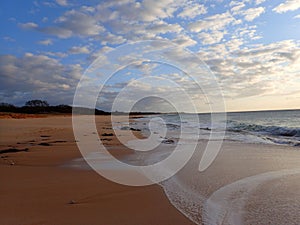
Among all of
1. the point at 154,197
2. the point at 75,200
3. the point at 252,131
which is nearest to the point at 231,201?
the point at 154,197

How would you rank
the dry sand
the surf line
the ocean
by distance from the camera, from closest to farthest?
the dry sand → the surf line → the ocean

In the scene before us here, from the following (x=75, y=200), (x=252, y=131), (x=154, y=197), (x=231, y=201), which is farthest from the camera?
(x=252, y=131)

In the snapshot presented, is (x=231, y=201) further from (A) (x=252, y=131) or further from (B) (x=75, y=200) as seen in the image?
(A) (x=252, y=131)

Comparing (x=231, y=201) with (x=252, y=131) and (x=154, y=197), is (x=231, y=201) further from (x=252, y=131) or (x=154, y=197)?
(x=252, y=131)

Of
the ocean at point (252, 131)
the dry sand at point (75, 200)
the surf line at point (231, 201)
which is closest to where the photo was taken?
the dry sand at point (75, 200)

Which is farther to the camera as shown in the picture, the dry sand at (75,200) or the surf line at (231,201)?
the surf line at (231,201)

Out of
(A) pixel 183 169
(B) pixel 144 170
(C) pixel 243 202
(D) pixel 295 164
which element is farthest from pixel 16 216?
(D) pixel 295 164

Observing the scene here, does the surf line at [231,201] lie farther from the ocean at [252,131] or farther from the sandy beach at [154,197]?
the ocean at [252,131]

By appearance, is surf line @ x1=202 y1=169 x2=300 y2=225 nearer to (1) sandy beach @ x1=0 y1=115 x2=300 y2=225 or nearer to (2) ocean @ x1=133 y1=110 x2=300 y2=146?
(1) sandy beach @ x1=0 y1=115 x2=300 y2=225

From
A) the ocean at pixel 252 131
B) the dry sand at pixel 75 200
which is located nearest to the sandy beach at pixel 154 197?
the dry sand at pixel 75 200

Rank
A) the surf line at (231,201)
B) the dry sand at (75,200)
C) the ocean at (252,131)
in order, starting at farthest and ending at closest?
the ocean at (252,131) → the surf line at (231,201) → the dry sand at (75,200)

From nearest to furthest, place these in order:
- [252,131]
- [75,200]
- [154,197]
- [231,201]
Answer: [75,200] → [231,201] → [154,197] → [252,131]

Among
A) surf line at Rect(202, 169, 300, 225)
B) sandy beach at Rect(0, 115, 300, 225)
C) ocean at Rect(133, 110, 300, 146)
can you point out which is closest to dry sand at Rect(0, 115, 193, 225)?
sandy beach at Rect(0, 115, 300, 225)

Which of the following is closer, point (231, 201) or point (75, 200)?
point (75, 200)
